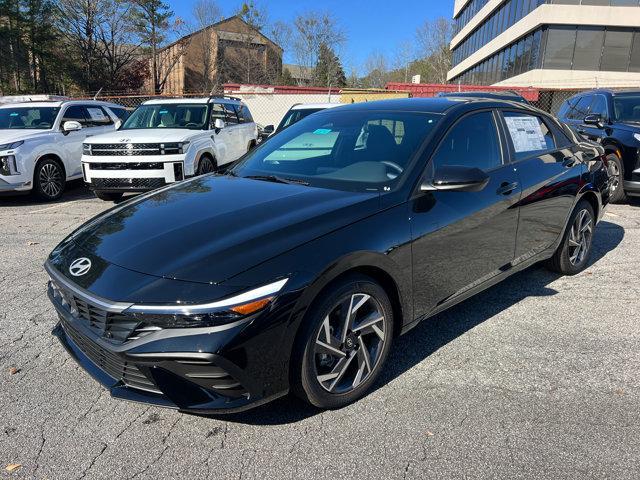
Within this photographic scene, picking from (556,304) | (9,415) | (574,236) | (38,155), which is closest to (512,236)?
(556,304)

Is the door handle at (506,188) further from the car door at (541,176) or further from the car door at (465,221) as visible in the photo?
the car door at (541,176)

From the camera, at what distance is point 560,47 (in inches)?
1192

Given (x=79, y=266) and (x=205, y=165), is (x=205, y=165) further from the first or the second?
(x=79, y=266)

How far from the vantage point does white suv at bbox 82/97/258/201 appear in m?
7.75

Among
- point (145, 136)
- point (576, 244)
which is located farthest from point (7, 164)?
point (576, 244)

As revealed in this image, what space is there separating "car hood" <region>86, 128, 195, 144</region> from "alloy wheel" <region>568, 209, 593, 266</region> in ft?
19.1

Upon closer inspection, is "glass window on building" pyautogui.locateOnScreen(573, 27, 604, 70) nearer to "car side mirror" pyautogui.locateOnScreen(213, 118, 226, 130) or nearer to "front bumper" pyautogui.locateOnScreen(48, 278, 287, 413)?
"car side mirror" pyautogui.locateOnScreen(213, 118, 226, 130)

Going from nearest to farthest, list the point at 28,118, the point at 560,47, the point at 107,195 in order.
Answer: the point at 107,195 < the point at 28,118 < the point at 560,47

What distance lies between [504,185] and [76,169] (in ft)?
28.8

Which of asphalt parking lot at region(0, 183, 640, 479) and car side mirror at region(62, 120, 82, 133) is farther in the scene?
car side mirror at region(62, 120, 82, 133)

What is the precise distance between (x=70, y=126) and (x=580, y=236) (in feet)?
28.9

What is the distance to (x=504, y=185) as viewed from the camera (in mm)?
3654

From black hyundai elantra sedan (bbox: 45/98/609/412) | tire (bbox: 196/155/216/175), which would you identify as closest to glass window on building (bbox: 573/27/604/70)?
tire (bbox: 196/155/216/175)

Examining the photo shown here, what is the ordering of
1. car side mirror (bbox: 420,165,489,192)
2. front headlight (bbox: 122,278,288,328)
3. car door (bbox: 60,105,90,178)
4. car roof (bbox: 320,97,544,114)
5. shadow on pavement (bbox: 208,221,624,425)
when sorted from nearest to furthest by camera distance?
front headlight (bbox: 122,278,288,328) → shadow on pavement (bbox: 208,221,624,425) → car side mirror (bbox: 420,165,489,192) → car roof (bbox: 320,97,544,114) → car door (bbox: 60,105,90,178)
